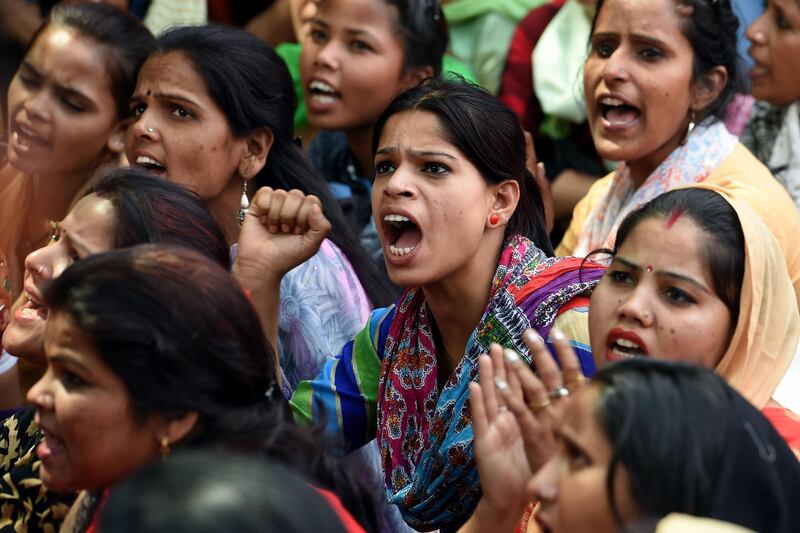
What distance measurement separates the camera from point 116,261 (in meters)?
2.47

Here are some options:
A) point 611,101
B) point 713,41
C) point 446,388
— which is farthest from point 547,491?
point 713,41

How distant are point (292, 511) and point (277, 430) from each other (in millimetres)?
845

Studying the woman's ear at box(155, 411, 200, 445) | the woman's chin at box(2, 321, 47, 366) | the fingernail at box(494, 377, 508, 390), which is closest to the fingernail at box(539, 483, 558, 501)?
the fingernail at box(494, 377, 508, 390)

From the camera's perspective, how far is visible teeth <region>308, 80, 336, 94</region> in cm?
519

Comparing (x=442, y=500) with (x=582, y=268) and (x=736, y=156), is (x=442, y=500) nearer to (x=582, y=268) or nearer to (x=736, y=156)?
(x=582, y=268)

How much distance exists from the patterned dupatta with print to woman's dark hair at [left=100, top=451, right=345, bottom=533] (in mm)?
1498

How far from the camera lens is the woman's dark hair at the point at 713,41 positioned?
4348 mm

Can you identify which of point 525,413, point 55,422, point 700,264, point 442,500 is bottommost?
point 442,500

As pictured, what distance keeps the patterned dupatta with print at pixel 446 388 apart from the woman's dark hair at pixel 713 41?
4.32 ft

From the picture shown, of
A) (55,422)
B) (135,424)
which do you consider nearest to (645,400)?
(135,424)

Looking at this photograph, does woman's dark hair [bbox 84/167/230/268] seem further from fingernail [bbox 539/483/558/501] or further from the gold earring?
fingernail [bbox 539/483/558/501]

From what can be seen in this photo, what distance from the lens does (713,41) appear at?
4375 mm

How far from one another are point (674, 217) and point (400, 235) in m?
0.75

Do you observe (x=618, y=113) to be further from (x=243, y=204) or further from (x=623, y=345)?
(x=623, y=345)
